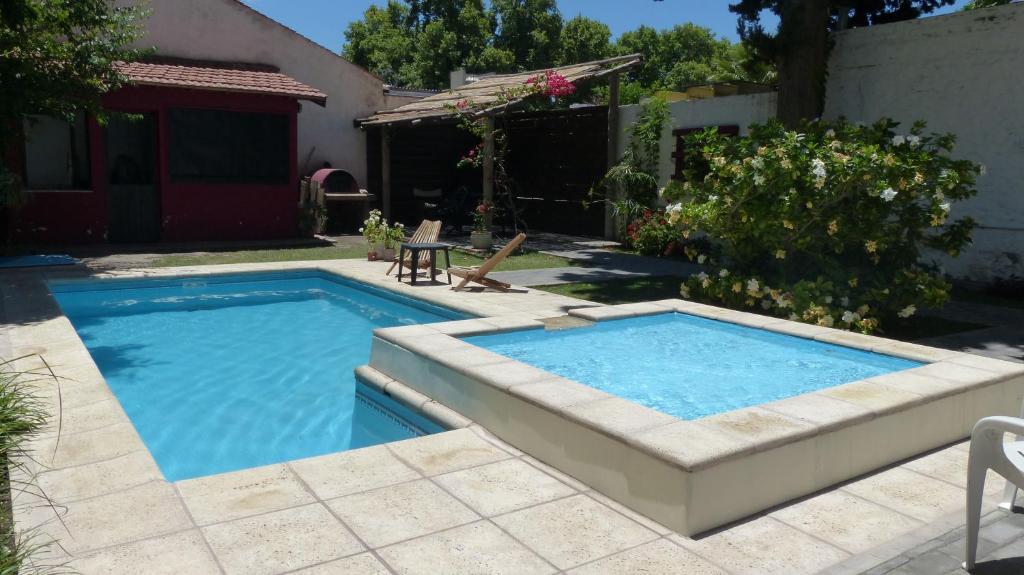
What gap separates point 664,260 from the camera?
12.9 m

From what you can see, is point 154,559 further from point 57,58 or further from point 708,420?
point 57,58

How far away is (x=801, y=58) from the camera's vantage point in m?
10.9

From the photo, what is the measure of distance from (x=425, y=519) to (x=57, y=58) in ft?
33.0

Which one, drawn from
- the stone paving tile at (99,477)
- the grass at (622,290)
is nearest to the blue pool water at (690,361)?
the grass at (622,290)

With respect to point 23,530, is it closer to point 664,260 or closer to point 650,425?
point 650,425

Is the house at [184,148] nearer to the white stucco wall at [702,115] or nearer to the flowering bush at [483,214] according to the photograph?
the flowering bush at [483,214]

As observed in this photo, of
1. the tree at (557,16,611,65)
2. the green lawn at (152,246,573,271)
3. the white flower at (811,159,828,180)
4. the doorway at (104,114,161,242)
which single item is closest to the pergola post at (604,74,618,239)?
the green lawn at (152,246,573,271)

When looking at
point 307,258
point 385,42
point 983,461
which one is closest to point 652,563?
point 983,461

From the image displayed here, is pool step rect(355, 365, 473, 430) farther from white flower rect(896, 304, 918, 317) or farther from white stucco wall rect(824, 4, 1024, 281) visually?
white stucco wall rect(824, 4, 1024, 281)

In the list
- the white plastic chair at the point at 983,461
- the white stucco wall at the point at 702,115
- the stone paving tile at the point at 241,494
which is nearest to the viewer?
the white plastic chair at the point at 983,461

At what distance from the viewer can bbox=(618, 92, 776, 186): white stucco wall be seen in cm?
1251

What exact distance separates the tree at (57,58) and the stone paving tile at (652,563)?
9.21 meters

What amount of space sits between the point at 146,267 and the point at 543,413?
8.76m

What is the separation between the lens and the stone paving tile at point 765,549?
10.2ft
